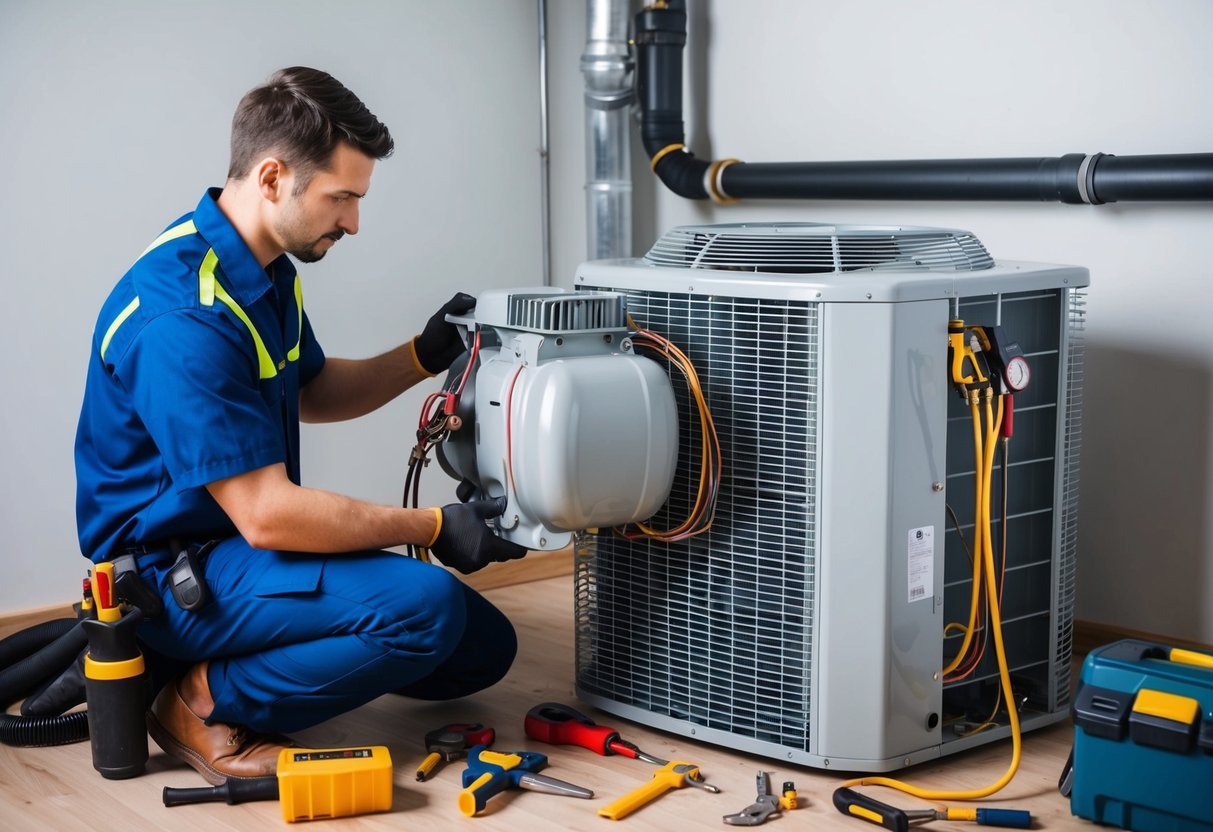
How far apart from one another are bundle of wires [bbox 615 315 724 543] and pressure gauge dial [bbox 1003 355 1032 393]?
17.7 inches

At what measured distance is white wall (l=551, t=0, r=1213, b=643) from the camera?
2418 millimetres

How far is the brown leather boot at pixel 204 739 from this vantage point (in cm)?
203

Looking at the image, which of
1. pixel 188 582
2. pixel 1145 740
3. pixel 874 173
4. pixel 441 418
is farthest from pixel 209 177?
pixel 1145 740

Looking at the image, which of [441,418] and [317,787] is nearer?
[317,787]

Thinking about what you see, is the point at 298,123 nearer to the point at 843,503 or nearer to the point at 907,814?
the point at 843,503

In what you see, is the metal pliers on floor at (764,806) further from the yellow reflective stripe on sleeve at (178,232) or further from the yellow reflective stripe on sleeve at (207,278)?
the yellow reflective stripe on sleeve at (178,232)

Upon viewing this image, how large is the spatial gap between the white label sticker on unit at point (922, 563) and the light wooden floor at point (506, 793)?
29 centimetres

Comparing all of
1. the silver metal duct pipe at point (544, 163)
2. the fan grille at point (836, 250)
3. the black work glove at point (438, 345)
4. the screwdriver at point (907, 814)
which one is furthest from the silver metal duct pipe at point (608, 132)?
the screwdriver at point (907, 814)

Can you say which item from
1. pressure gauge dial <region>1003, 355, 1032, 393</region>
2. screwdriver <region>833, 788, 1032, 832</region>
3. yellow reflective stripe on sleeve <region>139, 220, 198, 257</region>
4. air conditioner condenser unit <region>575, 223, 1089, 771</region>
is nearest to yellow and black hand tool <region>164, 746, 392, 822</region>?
air conditioner condenser unit <region>575, 223, 1089, 771</region>

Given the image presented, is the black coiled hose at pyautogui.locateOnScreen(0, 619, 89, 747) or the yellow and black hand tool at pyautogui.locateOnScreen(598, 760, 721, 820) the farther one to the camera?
the black coiled hose at pyautogui.locateOnScreen(0, 619, 89, 747)

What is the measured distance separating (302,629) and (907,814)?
924 mm

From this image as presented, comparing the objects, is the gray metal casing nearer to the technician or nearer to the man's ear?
the technician

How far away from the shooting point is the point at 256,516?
192 centimetres

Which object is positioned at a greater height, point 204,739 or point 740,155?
point 740,155
